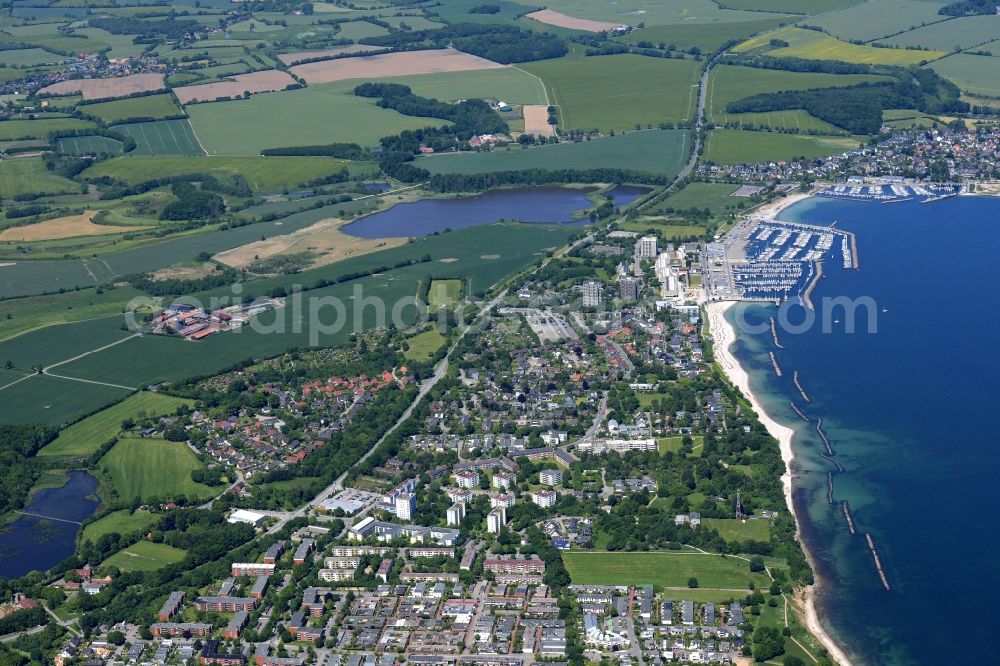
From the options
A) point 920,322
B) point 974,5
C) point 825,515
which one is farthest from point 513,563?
point 974,5

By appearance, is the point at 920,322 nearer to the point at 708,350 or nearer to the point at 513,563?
the point at 708,350

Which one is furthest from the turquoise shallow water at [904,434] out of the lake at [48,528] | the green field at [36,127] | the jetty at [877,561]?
the green field at [36,127]

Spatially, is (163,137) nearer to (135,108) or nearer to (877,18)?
(135,108)

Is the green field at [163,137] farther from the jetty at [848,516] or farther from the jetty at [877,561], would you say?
the jetty at [877,561]

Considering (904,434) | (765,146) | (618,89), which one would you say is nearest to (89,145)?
(618,89)

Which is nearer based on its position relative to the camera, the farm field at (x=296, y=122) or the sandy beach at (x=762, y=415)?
the sandy beach at (x=762, y=415)

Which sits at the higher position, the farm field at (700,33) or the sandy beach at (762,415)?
the farm field at (700,33)
